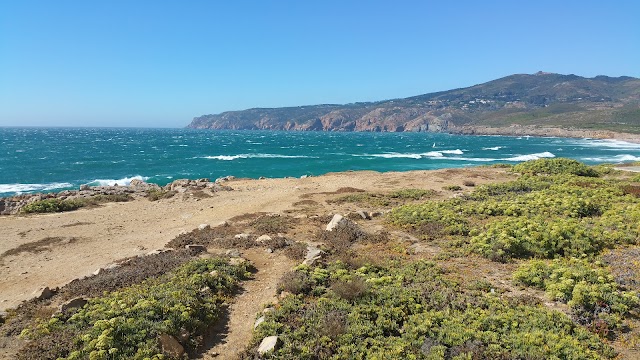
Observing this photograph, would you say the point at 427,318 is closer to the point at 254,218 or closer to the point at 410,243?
the point at 410,243

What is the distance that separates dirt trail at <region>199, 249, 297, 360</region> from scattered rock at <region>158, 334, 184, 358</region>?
511mm

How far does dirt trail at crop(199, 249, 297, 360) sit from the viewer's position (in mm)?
8648

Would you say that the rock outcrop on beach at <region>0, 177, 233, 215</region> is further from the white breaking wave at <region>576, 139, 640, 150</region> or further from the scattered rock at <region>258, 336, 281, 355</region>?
the white breaking wave at <region>576, 139, 640, 150</region>

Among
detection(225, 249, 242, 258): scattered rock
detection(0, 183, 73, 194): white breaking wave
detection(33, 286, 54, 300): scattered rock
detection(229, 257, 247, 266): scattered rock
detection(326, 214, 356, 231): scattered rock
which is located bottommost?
detection(0, 183, 73, 194): white breaking wave

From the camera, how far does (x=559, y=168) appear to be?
3156 centimetres

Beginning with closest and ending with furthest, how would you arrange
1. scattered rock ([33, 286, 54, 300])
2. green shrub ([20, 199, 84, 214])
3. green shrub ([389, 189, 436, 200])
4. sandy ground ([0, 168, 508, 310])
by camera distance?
scattered rock ([33, 286, 54, 300]) → sandy ground ([0, 168, 508, 310]) → green shrub ([20, 199, 84, 214]) → green shrub ([389, 189, 436, 200])

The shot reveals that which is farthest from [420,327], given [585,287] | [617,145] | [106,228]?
[617,145]

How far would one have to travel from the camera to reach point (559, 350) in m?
7.62

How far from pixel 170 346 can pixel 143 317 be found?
3.89 ft

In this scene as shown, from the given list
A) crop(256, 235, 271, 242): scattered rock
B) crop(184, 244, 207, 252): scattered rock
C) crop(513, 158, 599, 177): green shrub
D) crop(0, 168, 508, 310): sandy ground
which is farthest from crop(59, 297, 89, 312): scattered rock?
crop(513, 158, 599, 177): green shrub

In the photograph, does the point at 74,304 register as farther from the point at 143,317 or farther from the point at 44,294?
the point at 143,317

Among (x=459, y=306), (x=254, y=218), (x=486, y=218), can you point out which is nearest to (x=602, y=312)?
(x=459, y=306)

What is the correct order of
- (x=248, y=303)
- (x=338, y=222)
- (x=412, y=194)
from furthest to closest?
(x=412, y=194) → (x=338, y=222) → (x=248, y=303)

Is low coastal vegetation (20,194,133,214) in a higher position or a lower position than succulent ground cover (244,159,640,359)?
lower
